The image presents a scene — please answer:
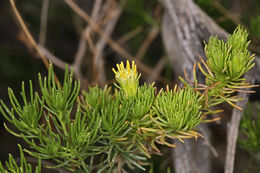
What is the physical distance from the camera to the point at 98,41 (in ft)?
3.39

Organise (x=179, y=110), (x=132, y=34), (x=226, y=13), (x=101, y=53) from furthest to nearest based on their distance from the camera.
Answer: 1. (x=132, y=34)
2. (x=101, y=53)
3. (x=226, y=13)
4. (x=179, y=110)

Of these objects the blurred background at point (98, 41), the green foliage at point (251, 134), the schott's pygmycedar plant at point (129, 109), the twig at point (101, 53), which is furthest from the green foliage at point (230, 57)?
the twig at point (101, 53)

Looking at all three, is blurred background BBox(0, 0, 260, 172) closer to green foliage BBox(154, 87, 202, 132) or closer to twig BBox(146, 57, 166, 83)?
twig BBox(146, 57, 166, 83)

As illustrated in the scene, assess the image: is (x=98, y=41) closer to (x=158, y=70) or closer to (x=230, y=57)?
(x=158, y=70)

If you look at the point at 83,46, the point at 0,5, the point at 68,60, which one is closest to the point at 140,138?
the point at 83,46

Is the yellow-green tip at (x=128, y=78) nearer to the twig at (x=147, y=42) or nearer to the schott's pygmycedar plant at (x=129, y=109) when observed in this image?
the schott's pygmycedar plant at (x=129, y=109)

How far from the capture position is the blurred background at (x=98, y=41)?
93cm

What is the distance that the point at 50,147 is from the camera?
17.9 inches

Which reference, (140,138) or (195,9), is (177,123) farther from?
(195,9)

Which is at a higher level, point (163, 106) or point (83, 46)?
point (83, 46)

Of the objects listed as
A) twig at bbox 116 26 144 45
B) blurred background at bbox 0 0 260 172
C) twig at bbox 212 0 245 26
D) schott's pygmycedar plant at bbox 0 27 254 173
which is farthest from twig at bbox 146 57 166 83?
schott's pygmycedar plant at bbox 0 27 254 173

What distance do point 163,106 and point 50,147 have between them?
16cm

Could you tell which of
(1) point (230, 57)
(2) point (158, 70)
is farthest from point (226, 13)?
(1) point (230, 57)

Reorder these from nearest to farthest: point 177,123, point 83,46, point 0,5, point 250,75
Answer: point 177,123 → point 250,75 → point 83,46 → point 0,5
